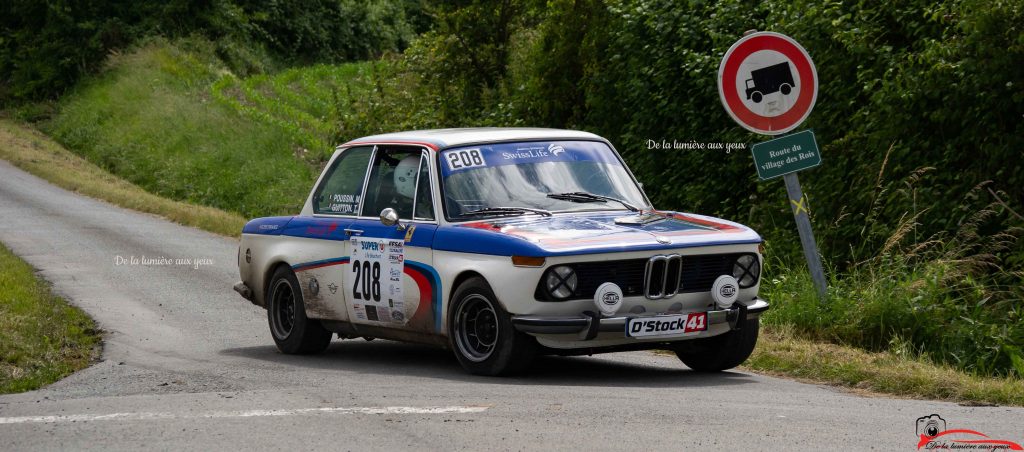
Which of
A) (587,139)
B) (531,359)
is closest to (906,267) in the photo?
(587,139)

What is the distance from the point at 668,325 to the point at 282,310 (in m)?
3.96

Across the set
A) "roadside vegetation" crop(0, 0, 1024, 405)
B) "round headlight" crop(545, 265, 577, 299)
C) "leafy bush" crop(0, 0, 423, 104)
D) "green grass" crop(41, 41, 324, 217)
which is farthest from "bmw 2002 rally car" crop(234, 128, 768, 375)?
"leafy bush" crop(0, 0, 423, 104)

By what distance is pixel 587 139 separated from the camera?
414 inches

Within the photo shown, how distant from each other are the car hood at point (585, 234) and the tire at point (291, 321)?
6.87 feet

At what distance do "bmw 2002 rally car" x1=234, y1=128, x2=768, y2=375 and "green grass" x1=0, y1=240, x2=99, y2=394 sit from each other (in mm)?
1714

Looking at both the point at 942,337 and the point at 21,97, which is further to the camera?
the point at 21,97

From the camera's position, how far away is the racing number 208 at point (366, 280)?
10219mm

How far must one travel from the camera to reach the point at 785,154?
1078 centimetres

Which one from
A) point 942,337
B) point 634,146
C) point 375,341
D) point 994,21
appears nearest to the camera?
point 942,337

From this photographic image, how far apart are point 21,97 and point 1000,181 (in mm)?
40239

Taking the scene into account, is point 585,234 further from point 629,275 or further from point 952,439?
point 952,439

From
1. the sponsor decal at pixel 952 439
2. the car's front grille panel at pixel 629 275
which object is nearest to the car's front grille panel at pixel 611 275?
the car's front grille panel at pixel 629 275

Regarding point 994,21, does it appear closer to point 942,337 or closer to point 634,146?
point 942,337

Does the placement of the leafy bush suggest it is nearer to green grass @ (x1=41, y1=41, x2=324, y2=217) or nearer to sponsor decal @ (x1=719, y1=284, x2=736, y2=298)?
green grass @ (x1=41, y1=41, x2=324, y2=217)
